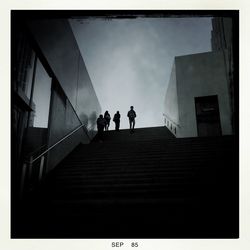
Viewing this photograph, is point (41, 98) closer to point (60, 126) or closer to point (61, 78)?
point (60, 126)

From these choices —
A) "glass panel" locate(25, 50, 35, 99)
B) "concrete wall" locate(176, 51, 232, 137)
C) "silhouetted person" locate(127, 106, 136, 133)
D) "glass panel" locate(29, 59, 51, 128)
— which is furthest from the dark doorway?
"glass panel" locate(25, 50, 35, 99)

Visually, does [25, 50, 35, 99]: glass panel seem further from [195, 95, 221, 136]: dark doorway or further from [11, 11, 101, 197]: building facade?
[195, 95, 221, 136]: dark doorway

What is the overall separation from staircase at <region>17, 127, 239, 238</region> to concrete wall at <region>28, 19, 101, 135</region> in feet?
7.30

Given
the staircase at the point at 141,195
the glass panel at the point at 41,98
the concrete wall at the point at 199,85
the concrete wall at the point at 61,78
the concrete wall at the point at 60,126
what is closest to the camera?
the staircase at the point at 141,195

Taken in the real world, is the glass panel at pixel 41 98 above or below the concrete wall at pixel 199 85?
below

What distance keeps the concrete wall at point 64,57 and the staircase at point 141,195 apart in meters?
2.23

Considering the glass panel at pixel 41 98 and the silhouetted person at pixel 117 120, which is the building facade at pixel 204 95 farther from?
the glass panel at pixel 41 98

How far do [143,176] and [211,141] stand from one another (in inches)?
116

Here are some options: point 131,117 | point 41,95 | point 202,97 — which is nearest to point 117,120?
point 131,117

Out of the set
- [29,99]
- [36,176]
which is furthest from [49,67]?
[36,176]

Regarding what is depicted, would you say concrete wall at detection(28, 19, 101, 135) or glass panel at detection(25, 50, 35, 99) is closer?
glass panel at detection(25, 50, 35, 99)

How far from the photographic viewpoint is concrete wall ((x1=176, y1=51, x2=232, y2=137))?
996 centimetres

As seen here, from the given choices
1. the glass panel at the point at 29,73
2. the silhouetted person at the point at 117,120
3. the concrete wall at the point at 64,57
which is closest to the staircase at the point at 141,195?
the glass panel at the point at 29,73

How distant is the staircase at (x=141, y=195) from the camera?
239 centimetres
